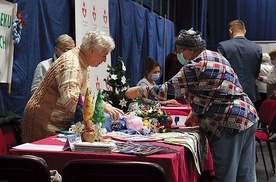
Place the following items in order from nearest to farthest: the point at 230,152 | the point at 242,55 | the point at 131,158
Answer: the point at 131,158
the point at 230,152
the point at 242,55

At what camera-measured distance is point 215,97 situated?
2.39 meters

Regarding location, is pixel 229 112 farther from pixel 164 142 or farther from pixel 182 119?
pixel 182 119

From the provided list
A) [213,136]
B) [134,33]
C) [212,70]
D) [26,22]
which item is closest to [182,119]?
[213,136]

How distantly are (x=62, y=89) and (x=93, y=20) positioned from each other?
2619mm

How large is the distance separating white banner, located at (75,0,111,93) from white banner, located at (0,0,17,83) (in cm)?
104

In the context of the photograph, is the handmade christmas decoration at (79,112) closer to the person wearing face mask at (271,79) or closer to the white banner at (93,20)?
the white banner at (93,20)

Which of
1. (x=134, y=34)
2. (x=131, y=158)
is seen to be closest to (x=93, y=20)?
(x=134, y=34)

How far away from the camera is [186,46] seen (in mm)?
2467

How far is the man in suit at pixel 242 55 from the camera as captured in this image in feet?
14.5

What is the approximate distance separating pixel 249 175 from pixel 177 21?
290 inches

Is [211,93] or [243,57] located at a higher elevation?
[243,57]

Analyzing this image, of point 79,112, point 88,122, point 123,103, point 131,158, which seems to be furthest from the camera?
point 123,103

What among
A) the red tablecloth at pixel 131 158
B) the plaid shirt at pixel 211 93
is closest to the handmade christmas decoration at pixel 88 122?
the red tablecloth at pixel 131 158

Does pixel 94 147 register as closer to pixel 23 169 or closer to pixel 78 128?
pixel 78 128
